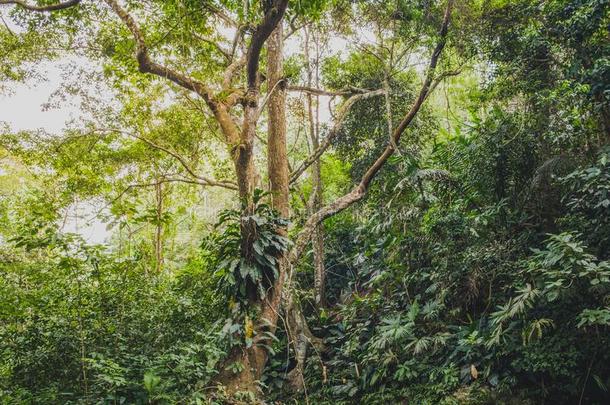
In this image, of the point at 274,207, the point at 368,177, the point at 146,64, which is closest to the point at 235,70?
the point at 146,64

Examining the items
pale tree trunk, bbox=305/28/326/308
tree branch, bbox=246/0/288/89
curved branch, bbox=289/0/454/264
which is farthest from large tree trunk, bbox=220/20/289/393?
pale tree trunk, bbox=305/28/326/308

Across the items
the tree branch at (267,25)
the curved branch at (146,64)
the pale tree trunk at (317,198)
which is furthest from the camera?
the pale tree trunk at (317,198)

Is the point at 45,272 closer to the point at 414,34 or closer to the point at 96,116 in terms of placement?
the point at 96,116

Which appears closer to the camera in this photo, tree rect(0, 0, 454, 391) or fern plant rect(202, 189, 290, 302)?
tree rect(0, 0, 454, 391)

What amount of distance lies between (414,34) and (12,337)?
737 centimetres

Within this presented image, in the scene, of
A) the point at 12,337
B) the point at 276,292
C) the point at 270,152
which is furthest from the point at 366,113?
the point at 12,337

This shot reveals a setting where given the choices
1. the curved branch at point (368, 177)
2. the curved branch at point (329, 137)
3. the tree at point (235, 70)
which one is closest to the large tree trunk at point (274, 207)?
the tree at point (235, 70)

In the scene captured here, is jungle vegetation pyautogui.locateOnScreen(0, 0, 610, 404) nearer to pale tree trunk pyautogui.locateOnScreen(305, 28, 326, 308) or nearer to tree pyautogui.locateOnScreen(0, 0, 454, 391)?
tree pyautogui.locateOnScreen(0, 0, 454, 391)

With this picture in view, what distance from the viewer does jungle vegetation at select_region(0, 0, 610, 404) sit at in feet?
13.9

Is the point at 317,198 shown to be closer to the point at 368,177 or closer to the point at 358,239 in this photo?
the point at 358,239

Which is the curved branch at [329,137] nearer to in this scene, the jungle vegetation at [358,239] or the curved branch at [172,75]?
the jungle vegetation at [358,239]

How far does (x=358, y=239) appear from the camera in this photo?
7.26m

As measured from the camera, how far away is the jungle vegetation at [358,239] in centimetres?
424

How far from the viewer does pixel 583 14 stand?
479cm
